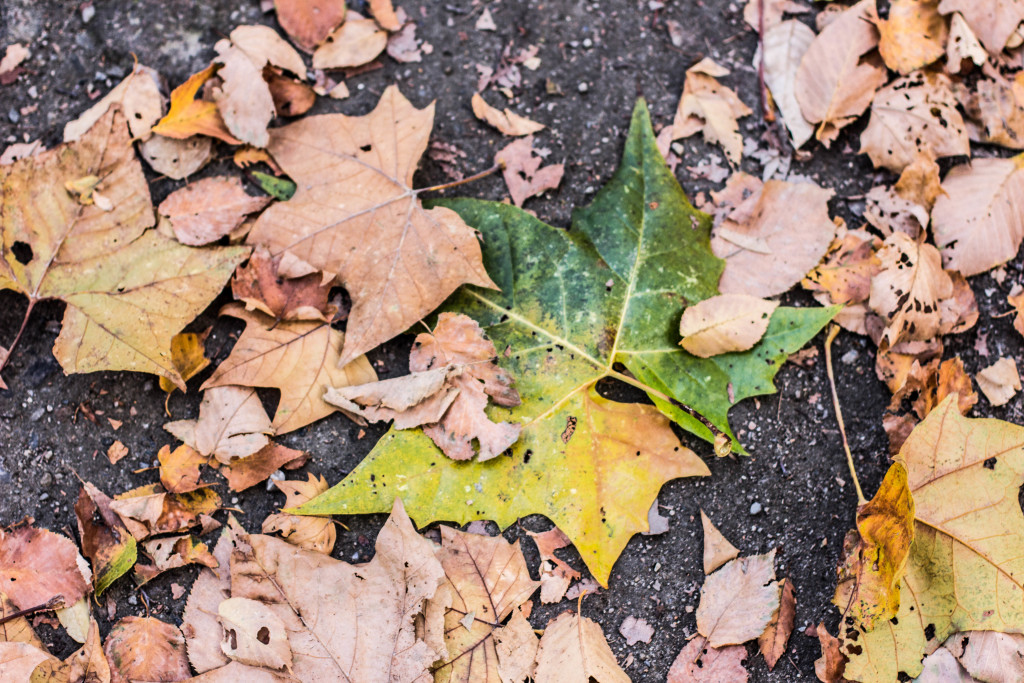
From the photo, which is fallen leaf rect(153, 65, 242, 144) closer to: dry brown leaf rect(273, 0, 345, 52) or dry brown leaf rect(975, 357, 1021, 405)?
dry brown leaf rect(273, 0, 345, 52)

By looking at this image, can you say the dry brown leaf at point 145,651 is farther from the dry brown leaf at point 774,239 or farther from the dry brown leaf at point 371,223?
the dry brown leaf at point 774,239

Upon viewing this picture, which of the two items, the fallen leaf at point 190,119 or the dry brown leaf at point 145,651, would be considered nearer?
the dry brown leaf at point 145,651

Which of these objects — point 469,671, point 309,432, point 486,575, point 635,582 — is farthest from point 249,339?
point 635,582

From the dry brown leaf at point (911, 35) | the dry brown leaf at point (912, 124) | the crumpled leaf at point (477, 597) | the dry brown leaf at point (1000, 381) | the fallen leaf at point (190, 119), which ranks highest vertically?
the fallen leaf at point (190, 119)

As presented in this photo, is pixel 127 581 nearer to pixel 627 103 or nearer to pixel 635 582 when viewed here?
pixel 635 582

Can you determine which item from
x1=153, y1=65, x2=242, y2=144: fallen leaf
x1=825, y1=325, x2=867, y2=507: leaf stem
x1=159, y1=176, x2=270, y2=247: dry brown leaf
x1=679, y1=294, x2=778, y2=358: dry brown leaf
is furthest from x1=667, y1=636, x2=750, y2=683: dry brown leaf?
x1=153, y1=65, x2=242, y2=144: fallen leaf

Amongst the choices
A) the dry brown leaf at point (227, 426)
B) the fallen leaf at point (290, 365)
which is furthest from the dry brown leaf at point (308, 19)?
the dry brown leaf at point (227, 426)
